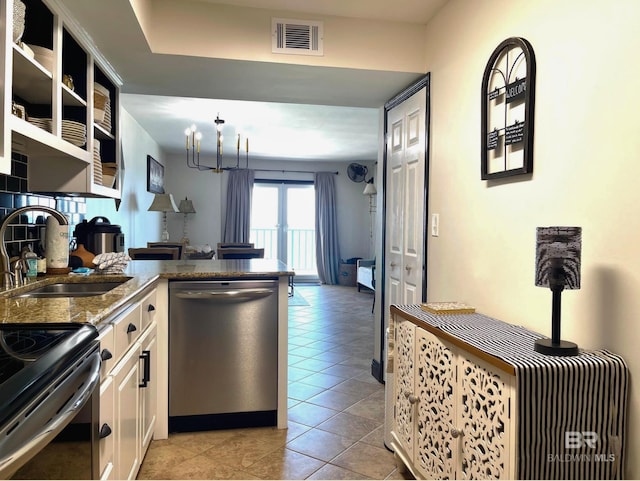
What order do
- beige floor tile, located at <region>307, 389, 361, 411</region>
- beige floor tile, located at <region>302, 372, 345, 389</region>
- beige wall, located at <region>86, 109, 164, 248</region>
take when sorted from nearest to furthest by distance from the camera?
beige floor tile, located at <region>307, 389, 361, 411</region>, beige floor tile, located at <region>302, 372, 345, 389</region>, beige wall, located at <region>86, 109, 164, 248</region>

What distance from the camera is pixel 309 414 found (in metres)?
2.65

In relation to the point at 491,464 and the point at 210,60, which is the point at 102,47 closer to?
the point at 210,60

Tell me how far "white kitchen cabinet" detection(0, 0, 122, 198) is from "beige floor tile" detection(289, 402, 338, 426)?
1.76 meters

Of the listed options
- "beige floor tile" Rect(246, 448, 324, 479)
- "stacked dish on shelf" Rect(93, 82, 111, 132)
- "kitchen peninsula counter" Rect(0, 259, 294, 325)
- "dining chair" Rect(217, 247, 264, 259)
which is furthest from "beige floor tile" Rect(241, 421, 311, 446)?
"dining chair" Rect(217, 247, 264, 259)

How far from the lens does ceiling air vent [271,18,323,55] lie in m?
2.36

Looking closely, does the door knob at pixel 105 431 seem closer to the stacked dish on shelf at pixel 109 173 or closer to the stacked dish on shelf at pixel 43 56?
the stacked dish on shelf at pixel 43 56

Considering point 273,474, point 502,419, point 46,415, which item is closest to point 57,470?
point 46,415

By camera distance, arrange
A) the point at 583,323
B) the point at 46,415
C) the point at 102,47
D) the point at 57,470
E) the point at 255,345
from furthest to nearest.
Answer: the point at 255,345, the point at 102,47, the point at 583,323, the point at 57,470, the point at 46,415

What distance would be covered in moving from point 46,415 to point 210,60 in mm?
2039

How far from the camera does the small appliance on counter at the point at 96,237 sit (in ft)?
8.55

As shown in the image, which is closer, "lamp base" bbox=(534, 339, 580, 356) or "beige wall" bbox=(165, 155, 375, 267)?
"lamp base" bbox=(534, 339, 580, 356)

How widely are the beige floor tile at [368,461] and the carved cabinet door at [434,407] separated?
0.34m

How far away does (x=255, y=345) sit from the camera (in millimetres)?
2441

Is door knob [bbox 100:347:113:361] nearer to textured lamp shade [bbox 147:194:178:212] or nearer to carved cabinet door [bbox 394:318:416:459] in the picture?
carved cabinet door [bbox 394:318:416:459]
